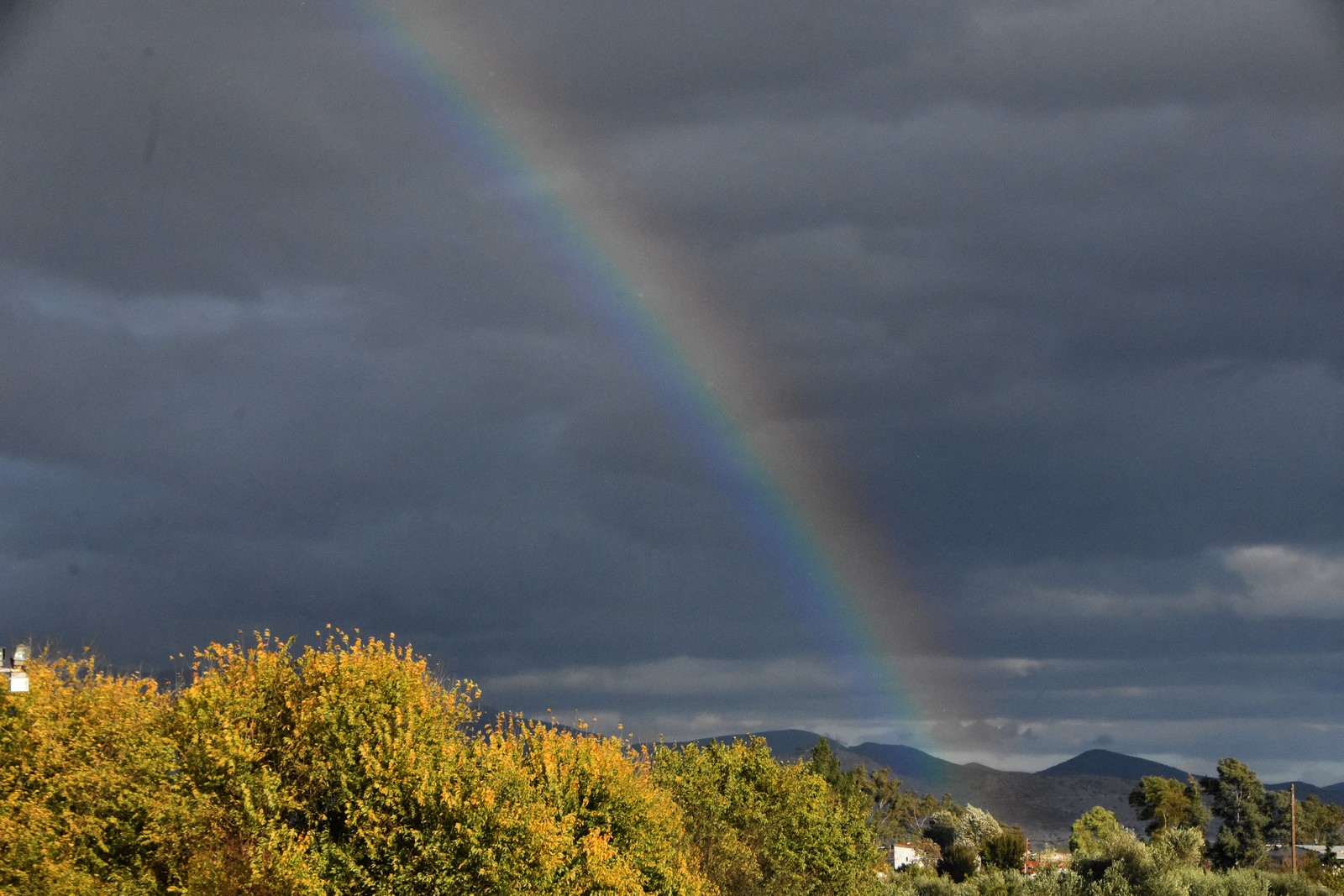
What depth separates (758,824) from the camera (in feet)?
309

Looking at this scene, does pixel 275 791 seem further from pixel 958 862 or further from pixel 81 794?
pixel 958 862

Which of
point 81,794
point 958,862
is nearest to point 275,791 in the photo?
point 81,794

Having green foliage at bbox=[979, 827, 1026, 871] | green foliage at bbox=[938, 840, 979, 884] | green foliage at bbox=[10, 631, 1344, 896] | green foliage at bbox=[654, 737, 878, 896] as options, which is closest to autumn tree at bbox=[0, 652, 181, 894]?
green foliage at bbox=[10, 631, 1344, 896]

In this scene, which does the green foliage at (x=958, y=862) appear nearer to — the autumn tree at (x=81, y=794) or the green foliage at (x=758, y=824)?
the green foliage at (x=758, y=824)

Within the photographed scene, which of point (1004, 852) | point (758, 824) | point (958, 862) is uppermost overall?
point (758, 824)

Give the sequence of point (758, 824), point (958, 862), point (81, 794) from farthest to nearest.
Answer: point (958, 862), point (758, 824), point (81, 794)

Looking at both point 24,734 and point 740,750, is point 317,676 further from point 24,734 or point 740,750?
point 740,750

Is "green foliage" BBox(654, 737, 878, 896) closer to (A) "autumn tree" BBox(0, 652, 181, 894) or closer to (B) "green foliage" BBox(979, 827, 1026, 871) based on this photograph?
(A) "autumn tree" BBox(0, 652, 181, 894)

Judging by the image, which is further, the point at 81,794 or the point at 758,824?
the point at 758,824

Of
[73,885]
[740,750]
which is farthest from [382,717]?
[740,750]

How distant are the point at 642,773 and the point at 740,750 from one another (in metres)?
31.5

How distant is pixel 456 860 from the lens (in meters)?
46.2

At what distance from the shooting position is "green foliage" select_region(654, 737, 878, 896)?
88.4m

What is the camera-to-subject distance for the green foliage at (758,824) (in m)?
88.4
